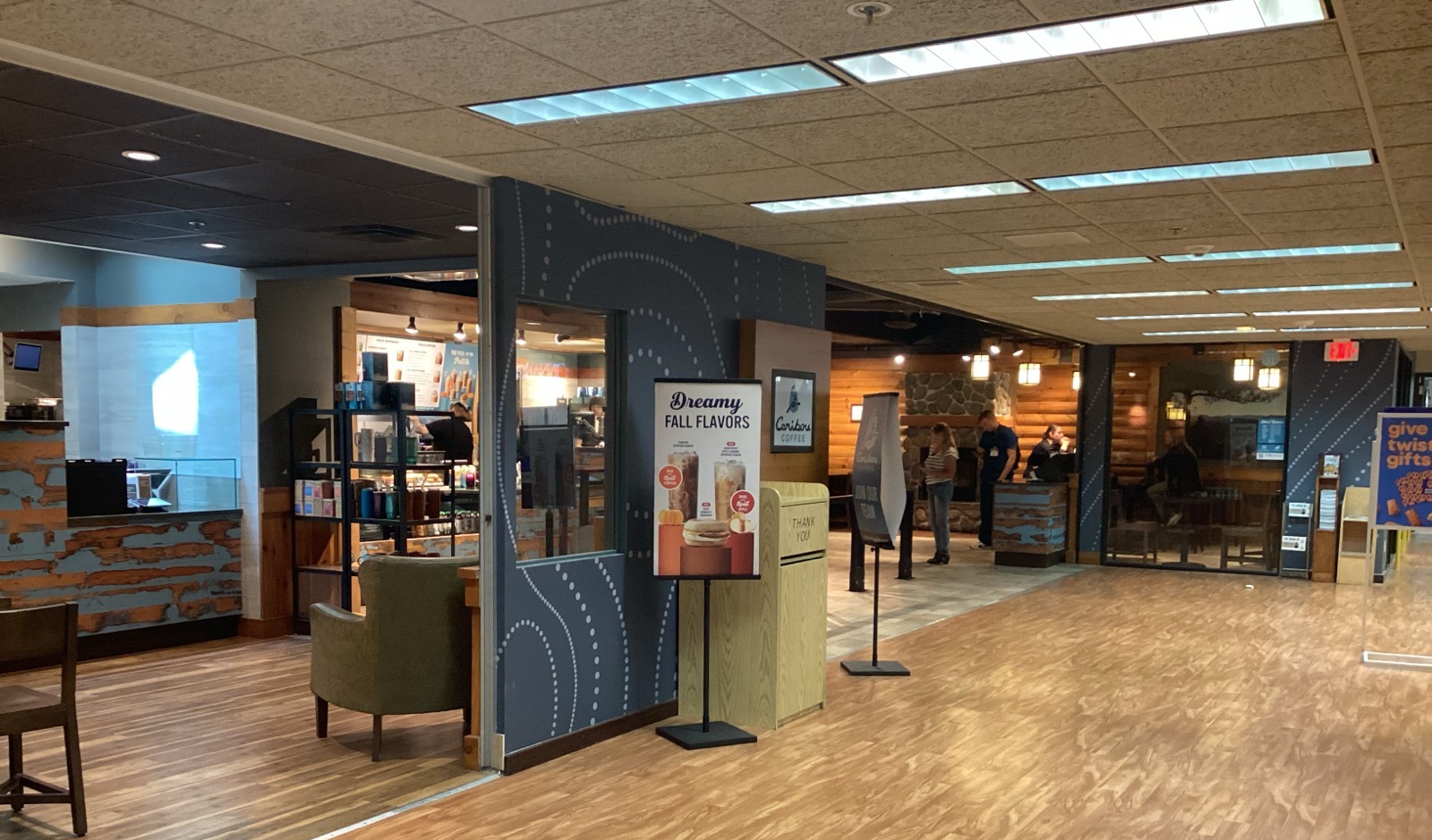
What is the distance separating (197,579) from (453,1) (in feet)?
21.1

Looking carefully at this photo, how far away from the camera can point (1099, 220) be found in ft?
19.5

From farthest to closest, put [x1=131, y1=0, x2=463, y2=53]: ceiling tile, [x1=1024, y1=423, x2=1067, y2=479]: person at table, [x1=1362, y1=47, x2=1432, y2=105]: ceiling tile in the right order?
[x1=1024, y1=423, x2=1067, y2=479]: person at table < [x1=1362, y1=47, x2=1432, y2=105]: ceiling tile < [x1=131, y1=0, x2=463, y2=53]: ceiling tile

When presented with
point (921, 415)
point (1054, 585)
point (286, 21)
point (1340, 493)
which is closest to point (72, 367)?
point (286, 21)

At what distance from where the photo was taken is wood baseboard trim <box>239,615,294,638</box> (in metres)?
8.24

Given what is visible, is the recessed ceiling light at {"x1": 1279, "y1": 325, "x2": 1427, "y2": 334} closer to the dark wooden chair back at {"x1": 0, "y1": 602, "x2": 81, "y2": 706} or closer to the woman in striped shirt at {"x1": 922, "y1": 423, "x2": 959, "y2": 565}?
the woman in striped shirt at {"x1": 922, "y1": 423, "x2": 959, "y2": 565}

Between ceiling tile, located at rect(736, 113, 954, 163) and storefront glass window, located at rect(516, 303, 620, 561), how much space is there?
5.19 ft

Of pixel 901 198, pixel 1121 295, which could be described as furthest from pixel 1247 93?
pixel 1121 295

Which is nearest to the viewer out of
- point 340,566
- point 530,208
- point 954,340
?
point 530,208

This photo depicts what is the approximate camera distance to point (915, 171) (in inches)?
190

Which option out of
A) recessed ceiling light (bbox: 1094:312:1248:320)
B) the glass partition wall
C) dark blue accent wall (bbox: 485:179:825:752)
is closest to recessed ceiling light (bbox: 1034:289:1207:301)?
recessed ceiling light (bbox: 1094:312:1248:320)

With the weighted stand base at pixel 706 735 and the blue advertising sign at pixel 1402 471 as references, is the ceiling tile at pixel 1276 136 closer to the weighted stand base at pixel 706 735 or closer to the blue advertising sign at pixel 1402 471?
the weighted stand base at pixel 706 735

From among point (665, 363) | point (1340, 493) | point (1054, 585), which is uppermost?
point (665, 363)

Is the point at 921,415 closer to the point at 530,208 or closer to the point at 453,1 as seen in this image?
the point at 530,208

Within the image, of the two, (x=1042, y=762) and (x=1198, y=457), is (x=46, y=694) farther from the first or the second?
(x=1198, y=457)
